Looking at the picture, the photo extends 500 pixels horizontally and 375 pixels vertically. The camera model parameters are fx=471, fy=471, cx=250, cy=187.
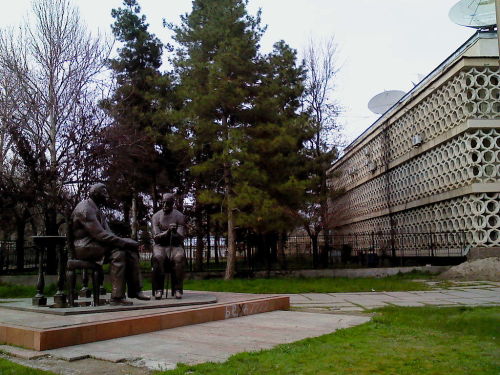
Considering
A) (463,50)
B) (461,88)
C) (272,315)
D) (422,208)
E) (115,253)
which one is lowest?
(272,315)

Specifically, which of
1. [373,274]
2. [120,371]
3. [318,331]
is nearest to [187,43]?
[373,274]

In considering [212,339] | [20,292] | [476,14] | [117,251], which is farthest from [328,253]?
[212,339]

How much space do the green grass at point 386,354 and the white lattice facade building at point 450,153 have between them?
425 inches

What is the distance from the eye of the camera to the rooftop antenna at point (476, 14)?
18484mm

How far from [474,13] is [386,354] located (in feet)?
59.4

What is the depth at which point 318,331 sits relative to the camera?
6.46m

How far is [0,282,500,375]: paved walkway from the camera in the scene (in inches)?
181

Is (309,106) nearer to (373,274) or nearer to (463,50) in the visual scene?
(463,50)

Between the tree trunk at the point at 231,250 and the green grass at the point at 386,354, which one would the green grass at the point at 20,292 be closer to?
the tree trunk at the point at 231,250

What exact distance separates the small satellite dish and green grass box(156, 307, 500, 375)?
21.8 metres

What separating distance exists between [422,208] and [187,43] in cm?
1196

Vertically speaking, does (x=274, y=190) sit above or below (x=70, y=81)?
below

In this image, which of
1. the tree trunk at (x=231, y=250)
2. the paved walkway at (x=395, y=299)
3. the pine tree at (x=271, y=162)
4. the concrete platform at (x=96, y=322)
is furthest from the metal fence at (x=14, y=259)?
the concrete platform at (x=96, y=322)

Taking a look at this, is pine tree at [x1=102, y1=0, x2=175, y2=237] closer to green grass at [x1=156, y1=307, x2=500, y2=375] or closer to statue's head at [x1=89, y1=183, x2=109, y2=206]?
statue's head at [x1=89, y1=183, x2=109, y2=206]
